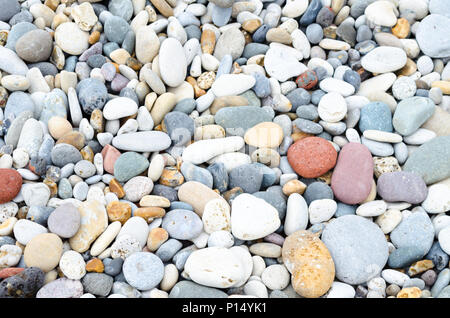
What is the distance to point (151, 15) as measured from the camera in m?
1.72

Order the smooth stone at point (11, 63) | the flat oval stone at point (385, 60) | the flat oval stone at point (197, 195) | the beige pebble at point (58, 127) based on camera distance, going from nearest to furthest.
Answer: the flat oval stone at point (197, 195) → the beige pebble at point (58, 127) → the smooth stone at point (11, 63) → the flat oval stone at point (385, 60)

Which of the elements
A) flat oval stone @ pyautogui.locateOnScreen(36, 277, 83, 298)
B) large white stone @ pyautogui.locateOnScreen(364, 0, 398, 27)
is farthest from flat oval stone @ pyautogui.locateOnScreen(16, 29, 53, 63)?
large white stone @ pyautogui.locateOnScreen(364, 0, 398, 27)

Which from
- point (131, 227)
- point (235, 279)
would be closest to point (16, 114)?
point (131, 227)

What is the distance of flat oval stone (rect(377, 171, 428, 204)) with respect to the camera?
4.33ft

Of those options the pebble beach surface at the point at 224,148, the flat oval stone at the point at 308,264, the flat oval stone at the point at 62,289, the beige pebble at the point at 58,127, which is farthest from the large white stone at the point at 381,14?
the flat oval stone at the point at 62,289

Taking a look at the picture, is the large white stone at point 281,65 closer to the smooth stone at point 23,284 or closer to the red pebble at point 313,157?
the red pebble at point 313,157

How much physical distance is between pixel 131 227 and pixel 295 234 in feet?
1.46

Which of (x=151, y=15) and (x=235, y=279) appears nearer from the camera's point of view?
(x=235, y=279)

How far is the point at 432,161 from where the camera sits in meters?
1.38

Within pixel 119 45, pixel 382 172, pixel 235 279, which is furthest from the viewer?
pixel 119 45

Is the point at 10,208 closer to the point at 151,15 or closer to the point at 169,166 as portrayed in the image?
the point at 169,166

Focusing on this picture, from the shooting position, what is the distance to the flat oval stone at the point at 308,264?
3.74 ft

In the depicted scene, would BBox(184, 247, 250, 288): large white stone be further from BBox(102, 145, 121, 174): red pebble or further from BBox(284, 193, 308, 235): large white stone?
BBox(102, 145, 121, 174): red pebble

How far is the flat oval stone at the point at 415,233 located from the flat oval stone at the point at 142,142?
0.73m
